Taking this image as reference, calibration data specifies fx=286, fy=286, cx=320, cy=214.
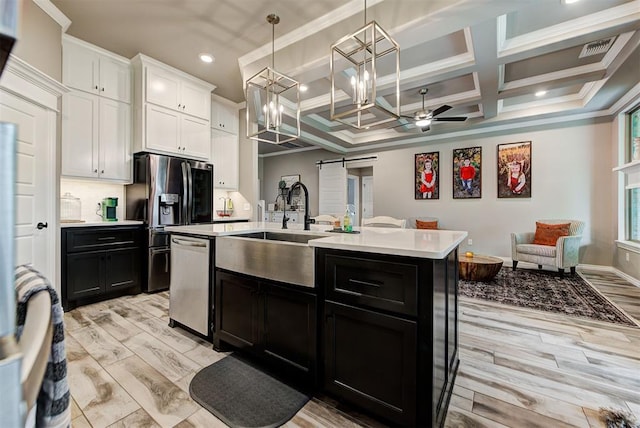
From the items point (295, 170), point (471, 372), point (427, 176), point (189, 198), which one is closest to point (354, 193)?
point (295, 170)

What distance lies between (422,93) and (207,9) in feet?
10.5

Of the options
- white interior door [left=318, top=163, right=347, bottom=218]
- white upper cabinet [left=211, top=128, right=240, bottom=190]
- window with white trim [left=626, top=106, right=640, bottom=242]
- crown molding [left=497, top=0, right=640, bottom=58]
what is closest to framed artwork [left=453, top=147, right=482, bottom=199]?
window with white trim [left=626, top=106, right=640, bottom=242]

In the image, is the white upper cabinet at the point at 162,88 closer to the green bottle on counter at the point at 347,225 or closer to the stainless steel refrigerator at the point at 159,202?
the stainless steel refrigerator at the point at 159,202

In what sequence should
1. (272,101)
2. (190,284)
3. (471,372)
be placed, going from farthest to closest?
1. (272,101)
2. (190,284)
3. (471,372)

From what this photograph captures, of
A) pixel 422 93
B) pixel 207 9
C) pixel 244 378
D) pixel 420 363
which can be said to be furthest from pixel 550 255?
pixel 207 9

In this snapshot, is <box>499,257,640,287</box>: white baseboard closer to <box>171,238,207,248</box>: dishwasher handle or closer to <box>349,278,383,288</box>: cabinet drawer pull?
<box>349,278,383,288</box>: cabinet drawer pull

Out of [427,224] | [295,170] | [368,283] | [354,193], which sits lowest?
[368,283]

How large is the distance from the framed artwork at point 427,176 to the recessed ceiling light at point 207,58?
4677 millimetres

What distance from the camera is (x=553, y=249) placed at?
445 centimetres

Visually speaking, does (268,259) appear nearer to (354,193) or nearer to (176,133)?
(176,133)

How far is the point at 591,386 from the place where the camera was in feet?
5.89

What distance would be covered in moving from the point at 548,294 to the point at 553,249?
1269 millimetres

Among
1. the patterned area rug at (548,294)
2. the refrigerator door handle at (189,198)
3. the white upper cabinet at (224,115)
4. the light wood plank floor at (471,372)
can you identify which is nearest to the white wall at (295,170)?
the white upper cabinet at (224,115)

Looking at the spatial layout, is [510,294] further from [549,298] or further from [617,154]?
[617,154]
